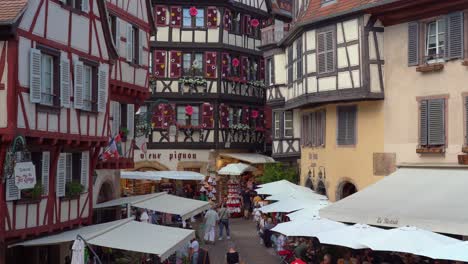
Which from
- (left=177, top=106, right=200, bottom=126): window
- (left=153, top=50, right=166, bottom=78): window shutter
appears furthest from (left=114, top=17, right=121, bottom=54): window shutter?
(left=177, top=106, right=200, bottom=126): window

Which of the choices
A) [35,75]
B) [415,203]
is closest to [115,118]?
[35,75]

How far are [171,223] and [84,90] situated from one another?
10.2 meters

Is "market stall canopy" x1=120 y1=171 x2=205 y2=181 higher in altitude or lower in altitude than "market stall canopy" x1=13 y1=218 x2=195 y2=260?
higher

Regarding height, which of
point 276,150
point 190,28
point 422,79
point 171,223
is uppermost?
point 190,28

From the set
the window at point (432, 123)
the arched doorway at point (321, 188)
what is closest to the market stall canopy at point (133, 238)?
the window at point (432, 123)

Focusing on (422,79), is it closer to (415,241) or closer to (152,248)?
(415,241)

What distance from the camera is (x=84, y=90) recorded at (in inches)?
787

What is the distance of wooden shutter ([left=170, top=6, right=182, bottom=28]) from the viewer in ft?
136

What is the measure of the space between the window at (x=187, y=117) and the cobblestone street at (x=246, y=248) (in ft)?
33.1

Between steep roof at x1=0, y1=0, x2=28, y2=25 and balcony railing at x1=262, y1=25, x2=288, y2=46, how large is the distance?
19.7 metres

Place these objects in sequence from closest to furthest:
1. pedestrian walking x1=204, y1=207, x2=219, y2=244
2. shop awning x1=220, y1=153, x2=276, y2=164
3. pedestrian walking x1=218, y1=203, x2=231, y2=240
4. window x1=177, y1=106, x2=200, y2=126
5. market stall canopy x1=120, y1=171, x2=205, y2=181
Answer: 1. pedestrian walking x1=204, y1=207, x2=219, y2=244
2. pedestrian walking x1=218, y1=203, x2=231, y2=240
3. market stall canopy x1=120, y1=171, x2=205, y2=181
4. shop awning x1=220, y1=153, x2=276, y2=164
5. window x1=177, y1=106, x2=200, y2=126

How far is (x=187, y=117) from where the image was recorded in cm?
4159

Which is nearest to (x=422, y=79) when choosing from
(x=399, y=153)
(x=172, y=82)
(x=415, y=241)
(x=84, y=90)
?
(x=399, y=153)

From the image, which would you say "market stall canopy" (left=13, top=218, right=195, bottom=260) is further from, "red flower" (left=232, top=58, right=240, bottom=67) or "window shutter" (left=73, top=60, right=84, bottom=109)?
"red flower" (left=232, top=58, right=240, bottom=67)
